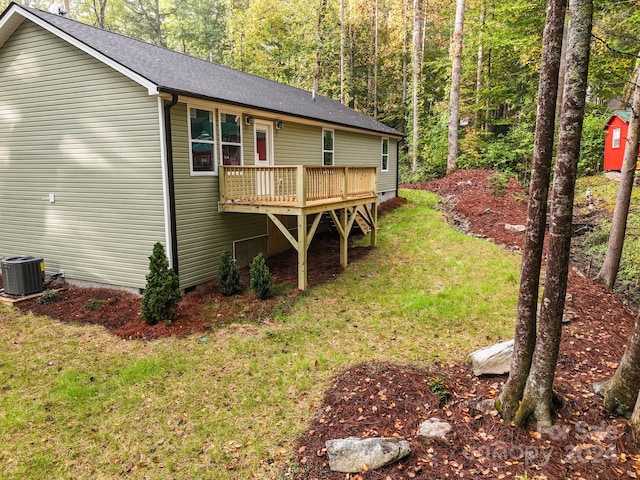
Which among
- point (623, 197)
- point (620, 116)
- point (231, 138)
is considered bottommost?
point (623, 197)

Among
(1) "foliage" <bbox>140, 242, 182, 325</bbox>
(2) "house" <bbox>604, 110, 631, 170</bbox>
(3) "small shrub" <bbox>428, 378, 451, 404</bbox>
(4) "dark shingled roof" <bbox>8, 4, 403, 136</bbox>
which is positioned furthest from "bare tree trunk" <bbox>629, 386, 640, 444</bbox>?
(2) "house" <bbox>604, 110, 631, 170</bbox>

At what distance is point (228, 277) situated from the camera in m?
8.59

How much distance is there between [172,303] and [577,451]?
20.6ft

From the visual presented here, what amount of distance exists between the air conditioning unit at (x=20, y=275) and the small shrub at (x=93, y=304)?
1.63m

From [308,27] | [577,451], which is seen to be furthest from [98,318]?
[308,27]

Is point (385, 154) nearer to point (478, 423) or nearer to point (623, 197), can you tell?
point (623, 197)

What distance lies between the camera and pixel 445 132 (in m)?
21.8

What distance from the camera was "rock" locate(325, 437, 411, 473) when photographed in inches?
141

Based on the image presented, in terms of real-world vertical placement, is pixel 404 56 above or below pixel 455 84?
above

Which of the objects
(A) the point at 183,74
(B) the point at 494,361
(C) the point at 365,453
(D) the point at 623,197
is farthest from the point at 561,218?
(A) the point at 183,74

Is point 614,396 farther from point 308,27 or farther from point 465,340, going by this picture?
point 308,27

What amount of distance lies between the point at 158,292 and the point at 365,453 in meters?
4.91

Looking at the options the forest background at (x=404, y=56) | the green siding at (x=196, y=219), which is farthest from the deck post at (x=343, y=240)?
the forest background at (x=404, y=56)

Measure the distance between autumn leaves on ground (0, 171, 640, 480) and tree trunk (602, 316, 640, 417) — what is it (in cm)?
12
